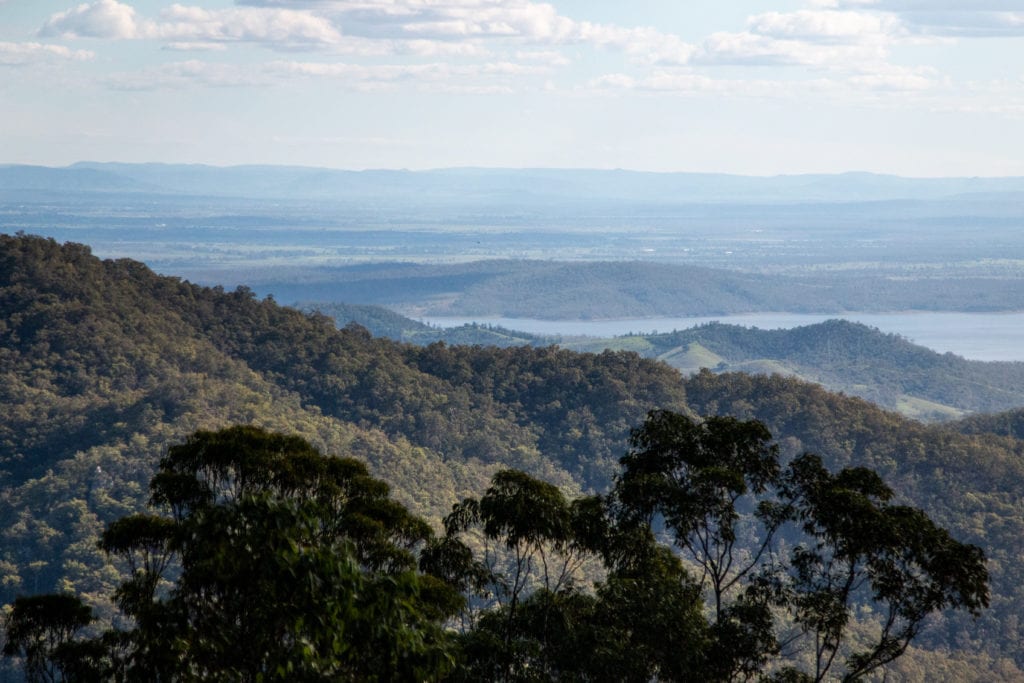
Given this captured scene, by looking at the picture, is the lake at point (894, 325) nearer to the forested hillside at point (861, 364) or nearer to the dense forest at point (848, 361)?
the dense forest at point (848, 361)

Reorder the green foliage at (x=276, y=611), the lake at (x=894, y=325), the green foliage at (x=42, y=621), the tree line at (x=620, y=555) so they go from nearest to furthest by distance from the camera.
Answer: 1. the green foliage at (x=276, y=611)
2. the tree line at (x=620, y=555)
3. the green foliage at (x=42, y=621)
4. the lake at (x=894, y=325)

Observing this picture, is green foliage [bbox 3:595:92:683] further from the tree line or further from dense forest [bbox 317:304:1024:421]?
dense forest [bbox 317:304:1024:421]

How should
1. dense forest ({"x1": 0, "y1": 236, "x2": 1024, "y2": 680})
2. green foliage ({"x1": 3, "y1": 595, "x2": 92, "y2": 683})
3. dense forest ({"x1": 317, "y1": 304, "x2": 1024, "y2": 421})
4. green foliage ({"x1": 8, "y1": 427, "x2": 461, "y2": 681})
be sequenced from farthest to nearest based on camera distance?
dense forest ({"x1": 317, "y1": 304, "x2": 1024, "y2": 421}), dense forest ({"x1": 0, "y1": 236, "x2": 1024, "y2": 680}), green foliage ({"x1": 3, "y1": 595, "x2": 92, "y2": 683}), green foliage ({"x1": 8, "y1": 427, "x2": 461, "y2": 681})

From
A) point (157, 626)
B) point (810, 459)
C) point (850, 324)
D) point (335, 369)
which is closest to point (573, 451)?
point (335, 369)

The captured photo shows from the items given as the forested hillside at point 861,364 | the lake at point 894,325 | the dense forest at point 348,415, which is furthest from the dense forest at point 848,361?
the dense forest at point 348,415

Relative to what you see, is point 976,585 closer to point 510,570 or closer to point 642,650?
point 642,650

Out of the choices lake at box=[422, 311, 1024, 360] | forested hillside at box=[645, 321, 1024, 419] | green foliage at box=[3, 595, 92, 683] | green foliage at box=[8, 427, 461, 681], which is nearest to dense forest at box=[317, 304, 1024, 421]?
forested hillside at box=[645, 321, 1024, 419]
